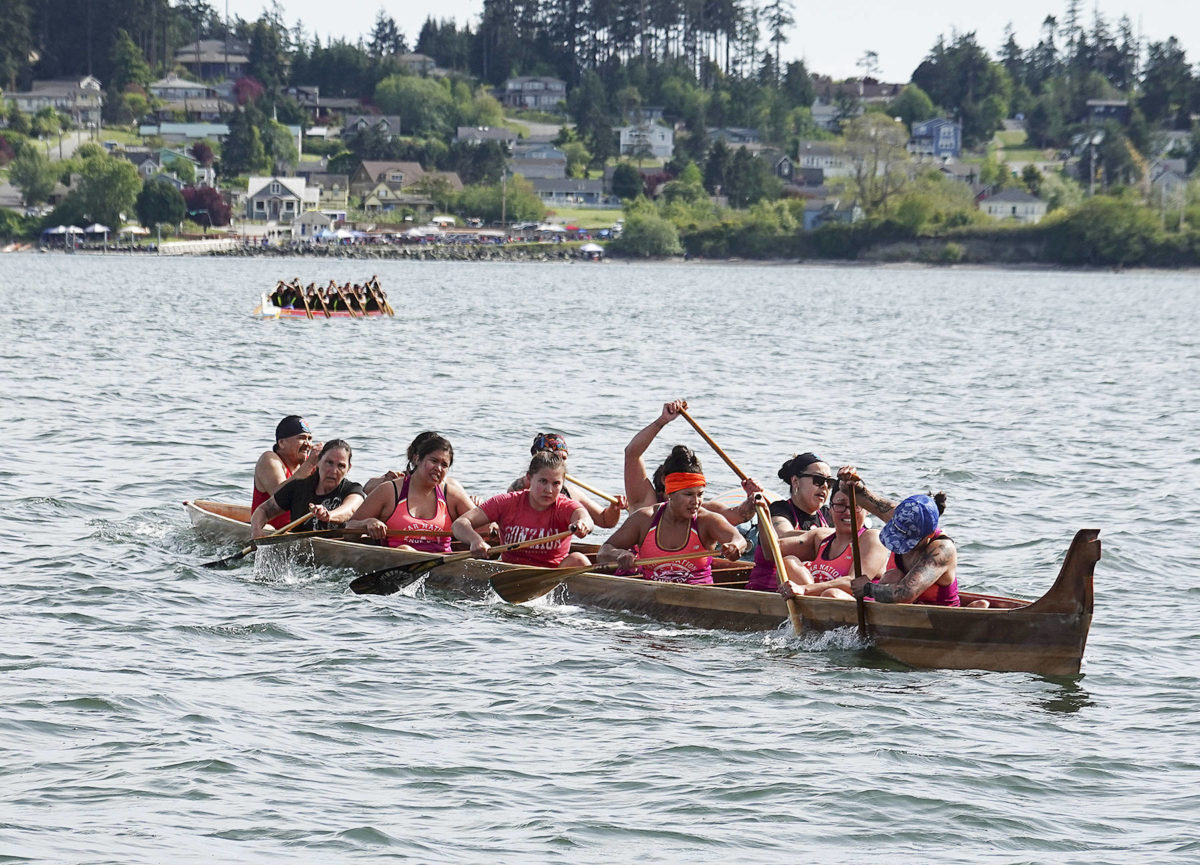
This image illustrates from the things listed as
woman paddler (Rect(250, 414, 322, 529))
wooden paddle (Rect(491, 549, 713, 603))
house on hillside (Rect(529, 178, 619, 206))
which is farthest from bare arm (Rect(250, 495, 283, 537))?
house on hillside (Rect(529, 178, 619, 206))

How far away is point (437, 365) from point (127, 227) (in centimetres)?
12220

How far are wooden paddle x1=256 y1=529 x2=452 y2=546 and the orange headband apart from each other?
2953mm

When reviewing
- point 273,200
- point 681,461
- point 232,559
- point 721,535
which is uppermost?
point 273,200

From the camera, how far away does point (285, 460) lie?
17.5 metres

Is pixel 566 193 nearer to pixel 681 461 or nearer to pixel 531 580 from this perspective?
pixel 531 580

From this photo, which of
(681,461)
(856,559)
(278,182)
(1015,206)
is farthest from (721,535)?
(278,182)

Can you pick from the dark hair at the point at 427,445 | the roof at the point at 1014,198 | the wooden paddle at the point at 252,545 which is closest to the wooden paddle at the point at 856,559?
the dark hair at the point at 427,445

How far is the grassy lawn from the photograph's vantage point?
179500 millimetres

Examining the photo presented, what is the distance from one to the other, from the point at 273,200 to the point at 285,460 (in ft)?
533

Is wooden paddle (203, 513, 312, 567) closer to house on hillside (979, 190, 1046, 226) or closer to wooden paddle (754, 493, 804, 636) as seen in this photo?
wooden paddle (754, 493, 804, 636)

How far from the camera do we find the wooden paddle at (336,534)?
16.3 metres

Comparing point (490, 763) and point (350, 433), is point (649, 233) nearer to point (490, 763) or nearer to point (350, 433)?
point (350, 433)

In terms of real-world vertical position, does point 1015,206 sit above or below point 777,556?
above

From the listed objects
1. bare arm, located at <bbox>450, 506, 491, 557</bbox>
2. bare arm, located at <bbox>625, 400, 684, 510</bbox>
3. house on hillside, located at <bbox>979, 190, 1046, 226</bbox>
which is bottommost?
bare arm, located at <bbox>450, 506, 491, 557</bbox>
